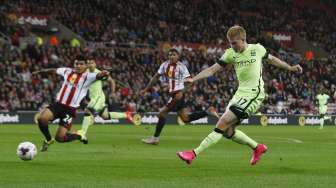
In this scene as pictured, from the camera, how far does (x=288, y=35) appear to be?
56938 millimetres

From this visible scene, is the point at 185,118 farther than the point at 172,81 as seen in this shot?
Yes

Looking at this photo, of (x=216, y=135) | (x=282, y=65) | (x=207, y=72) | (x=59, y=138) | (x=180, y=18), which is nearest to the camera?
(x=216, y=135)

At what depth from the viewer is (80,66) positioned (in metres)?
15.9

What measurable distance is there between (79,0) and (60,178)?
38450mm

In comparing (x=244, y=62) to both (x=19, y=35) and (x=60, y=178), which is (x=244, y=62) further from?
(x=19, y=35)

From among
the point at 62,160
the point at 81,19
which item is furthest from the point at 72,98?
the point at 81,19

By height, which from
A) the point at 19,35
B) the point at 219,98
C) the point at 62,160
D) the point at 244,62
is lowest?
the point at 219,98

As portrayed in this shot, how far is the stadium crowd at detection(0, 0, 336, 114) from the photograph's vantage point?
38.4 metres

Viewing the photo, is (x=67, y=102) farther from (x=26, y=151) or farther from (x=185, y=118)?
(x=185, y=118)

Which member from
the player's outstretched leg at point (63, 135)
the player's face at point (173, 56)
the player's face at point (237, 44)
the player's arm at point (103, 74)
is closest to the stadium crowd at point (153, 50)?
the player's face at point (173, 56)

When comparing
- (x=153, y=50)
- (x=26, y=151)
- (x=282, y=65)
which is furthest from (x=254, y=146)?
(x=153, y=50)

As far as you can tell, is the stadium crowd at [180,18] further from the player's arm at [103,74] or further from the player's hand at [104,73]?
the player's hand at [104,73]

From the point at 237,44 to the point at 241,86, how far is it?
0.76 m

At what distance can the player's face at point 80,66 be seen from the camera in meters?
15.9
